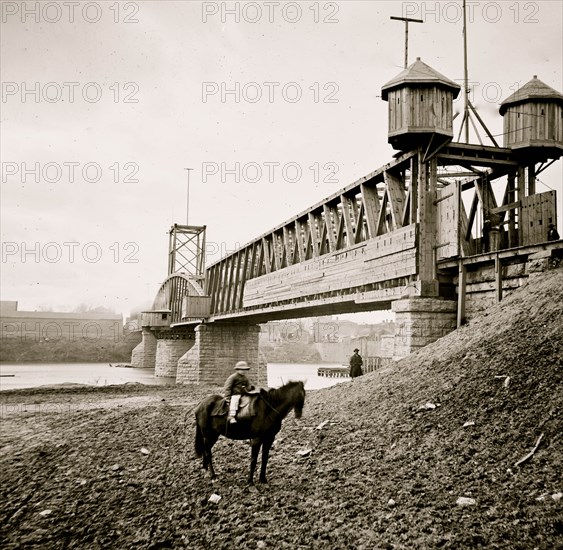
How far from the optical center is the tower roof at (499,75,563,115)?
1839 cm

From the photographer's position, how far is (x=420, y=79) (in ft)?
56.8

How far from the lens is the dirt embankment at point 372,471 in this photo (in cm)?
684

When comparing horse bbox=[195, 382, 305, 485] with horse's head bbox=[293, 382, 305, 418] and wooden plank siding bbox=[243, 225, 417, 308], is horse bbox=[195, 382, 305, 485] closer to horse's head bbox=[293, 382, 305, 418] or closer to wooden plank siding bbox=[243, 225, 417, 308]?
horse's head bbox=[293, 382, 305, 418]

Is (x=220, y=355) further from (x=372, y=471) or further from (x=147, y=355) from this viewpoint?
(x=147, y=355)

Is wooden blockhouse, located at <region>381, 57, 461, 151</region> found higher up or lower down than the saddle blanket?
higher up

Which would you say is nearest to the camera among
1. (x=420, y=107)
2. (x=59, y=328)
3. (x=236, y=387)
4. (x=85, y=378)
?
(x=236, y=387)

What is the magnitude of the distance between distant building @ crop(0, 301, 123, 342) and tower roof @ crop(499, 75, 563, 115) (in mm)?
92250

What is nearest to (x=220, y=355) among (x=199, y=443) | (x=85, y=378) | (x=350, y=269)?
(x=85, y=378)

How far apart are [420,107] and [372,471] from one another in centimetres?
1242

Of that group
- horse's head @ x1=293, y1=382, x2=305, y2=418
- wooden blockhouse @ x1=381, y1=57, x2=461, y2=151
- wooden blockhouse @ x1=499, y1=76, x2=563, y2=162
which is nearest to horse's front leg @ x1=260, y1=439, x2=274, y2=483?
horse's head @ x1=293, y1=382, x2=305, y2=418

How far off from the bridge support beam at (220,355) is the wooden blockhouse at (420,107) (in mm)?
29776

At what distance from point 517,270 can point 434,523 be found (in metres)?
9.08

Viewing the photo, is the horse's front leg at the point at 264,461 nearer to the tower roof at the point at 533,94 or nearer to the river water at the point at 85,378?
the tower roof at the point at 533,94

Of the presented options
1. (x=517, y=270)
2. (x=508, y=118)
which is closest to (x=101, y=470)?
(x=517, y=270)
